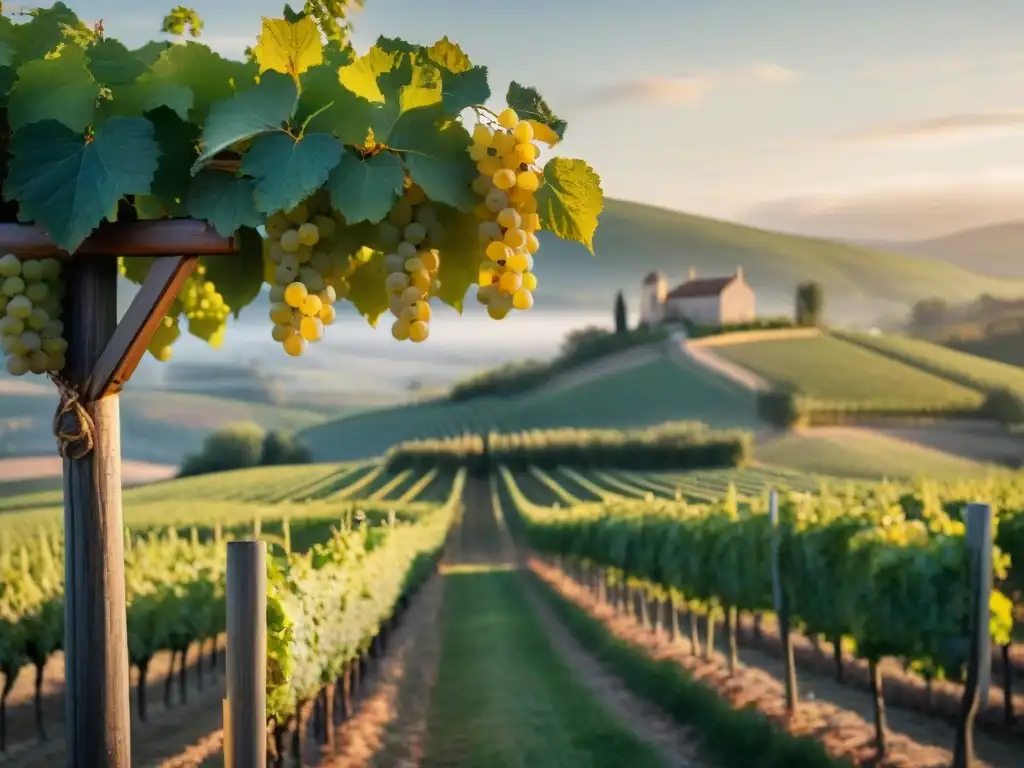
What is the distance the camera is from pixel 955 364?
13391 millimetres

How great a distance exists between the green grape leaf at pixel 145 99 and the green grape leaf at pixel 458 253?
346mm

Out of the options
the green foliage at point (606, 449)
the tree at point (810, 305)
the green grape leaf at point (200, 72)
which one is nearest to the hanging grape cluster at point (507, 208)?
the green grape leaf at point (200, 72)

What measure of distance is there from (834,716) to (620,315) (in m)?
8.98

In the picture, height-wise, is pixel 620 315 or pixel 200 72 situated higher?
pixel 620 315

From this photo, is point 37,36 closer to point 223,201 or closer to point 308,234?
point 223,201

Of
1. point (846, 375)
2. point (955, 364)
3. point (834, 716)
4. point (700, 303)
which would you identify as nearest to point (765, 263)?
point (700, 303)

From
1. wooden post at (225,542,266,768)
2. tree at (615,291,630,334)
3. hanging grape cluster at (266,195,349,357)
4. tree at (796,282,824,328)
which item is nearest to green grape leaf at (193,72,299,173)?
hanging grape cluster at (266,195,349,357)

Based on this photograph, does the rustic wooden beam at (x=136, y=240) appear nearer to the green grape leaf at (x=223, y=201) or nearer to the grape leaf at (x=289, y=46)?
the green grape leaf at (x=223, y=201)

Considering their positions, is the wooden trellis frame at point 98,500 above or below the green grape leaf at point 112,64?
below

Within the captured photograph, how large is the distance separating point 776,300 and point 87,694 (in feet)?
45.1

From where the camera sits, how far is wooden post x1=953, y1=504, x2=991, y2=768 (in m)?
3.67

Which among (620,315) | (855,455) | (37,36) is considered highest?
(620,315)

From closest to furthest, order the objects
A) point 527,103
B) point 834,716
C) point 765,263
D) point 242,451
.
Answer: point 527,103 < point 834,716 < point 242,451 < point 765,263

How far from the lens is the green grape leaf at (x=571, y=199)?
54.2 inches
